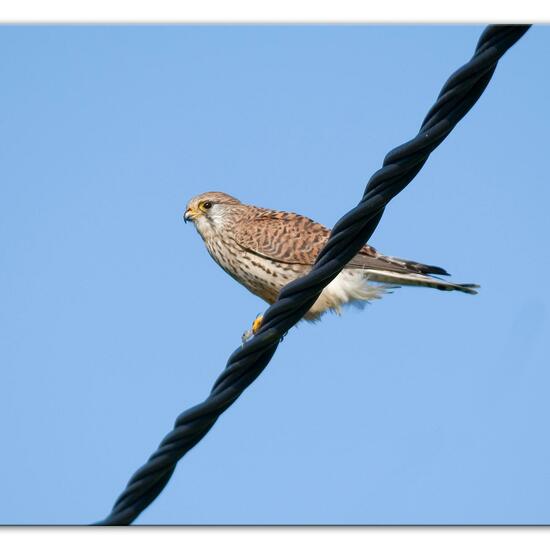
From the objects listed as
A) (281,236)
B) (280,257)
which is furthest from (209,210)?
(280,257)

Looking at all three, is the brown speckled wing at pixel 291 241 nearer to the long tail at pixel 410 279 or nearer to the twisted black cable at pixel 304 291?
the long tail at pixel 410 279

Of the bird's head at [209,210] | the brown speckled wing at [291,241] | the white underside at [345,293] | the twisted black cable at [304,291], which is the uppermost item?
the bird's head at [209,210]

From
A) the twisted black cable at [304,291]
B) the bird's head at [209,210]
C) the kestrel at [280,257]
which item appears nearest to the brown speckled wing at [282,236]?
the kestrel at [280,257]
